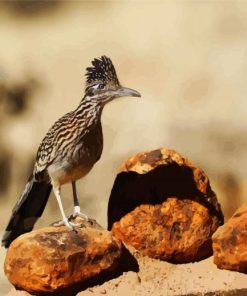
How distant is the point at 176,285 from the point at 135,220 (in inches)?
10.7

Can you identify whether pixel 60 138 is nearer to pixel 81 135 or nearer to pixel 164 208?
pixel 81 135

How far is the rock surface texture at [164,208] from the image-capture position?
125 inches

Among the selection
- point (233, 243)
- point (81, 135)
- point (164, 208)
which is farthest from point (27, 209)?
point (233, 243)

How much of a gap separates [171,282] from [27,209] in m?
0.63

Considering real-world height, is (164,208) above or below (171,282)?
above

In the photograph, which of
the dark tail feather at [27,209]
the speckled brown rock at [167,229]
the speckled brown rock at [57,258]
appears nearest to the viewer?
the speckled brown rock at [57,258]

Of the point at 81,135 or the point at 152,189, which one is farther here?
the point at 152,189

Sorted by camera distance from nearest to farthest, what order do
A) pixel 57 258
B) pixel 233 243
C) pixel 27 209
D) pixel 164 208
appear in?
pixel 57 258 → pixel 233 243 → pixel 164 208 → pixel 27 209

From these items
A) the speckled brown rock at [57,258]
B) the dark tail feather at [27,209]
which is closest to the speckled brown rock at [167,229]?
the speckled brown rock at [57,258]

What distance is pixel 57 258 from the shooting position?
9.59 ft

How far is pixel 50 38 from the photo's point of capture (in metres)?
3.73

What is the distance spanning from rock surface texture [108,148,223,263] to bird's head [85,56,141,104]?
312mm

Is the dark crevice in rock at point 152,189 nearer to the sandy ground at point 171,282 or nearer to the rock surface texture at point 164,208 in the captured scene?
the rock surface texture at point 164,208

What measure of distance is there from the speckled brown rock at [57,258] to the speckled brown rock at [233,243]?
36cm
